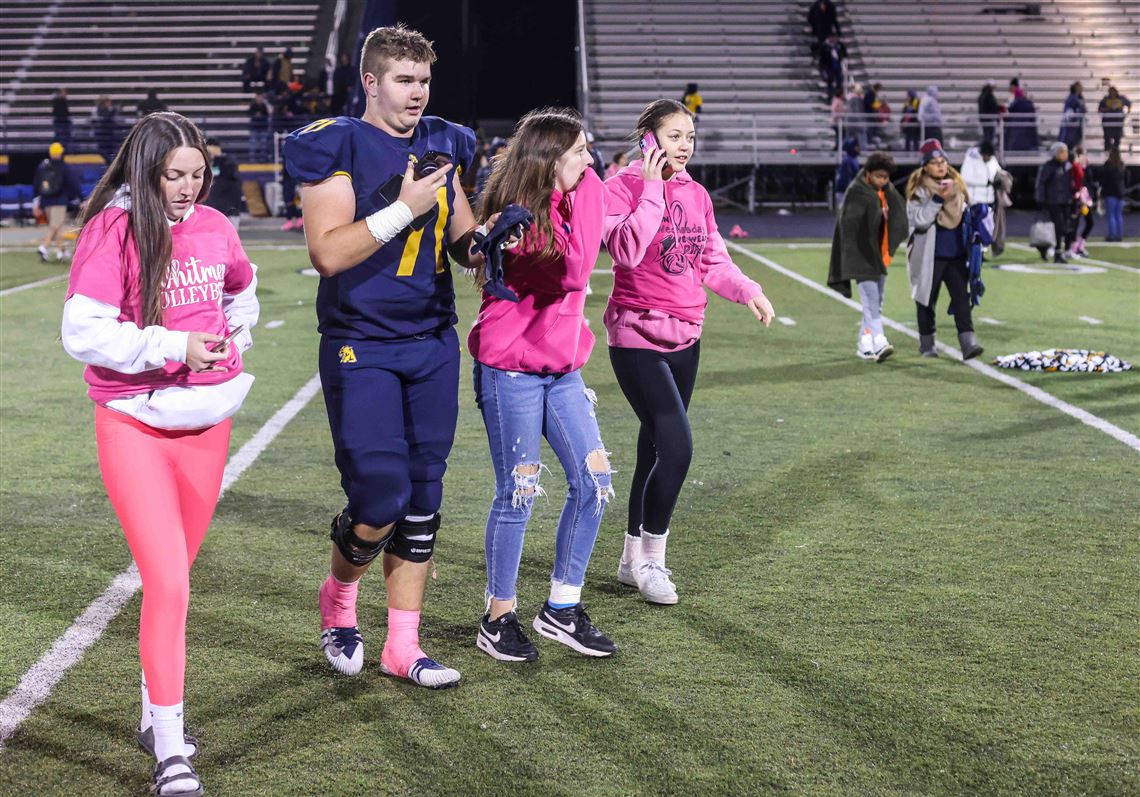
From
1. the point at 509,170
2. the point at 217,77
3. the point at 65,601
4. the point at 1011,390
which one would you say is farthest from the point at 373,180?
the point at 217,77

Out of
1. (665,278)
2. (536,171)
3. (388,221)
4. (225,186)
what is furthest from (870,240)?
(225,186)

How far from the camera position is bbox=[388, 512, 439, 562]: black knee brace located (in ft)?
14.9

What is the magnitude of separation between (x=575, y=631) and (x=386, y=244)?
1.54 m

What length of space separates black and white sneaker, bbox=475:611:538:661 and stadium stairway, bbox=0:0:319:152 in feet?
100

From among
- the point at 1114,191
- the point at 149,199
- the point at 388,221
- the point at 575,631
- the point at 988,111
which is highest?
the point at 149,199

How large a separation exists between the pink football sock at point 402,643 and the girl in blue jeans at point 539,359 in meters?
0.31

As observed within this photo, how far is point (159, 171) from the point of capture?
372 cm

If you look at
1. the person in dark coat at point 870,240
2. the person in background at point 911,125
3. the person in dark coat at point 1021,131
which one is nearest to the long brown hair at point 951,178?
the person in dark coat at point 870,240

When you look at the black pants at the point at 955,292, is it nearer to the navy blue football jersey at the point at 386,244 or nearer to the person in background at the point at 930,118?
the navy blue football jersey at the point at 386,244

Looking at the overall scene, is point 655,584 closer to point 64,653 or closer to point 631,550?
point 631,550

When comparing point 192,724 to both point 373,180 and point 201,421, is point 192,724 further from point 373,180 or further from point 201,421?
point 373,180

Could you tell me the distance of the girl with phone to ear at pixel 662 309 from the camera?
524 centimetres

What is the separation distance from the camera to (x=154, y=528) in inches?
145

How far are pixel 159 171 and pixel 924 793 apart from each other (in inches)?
103
